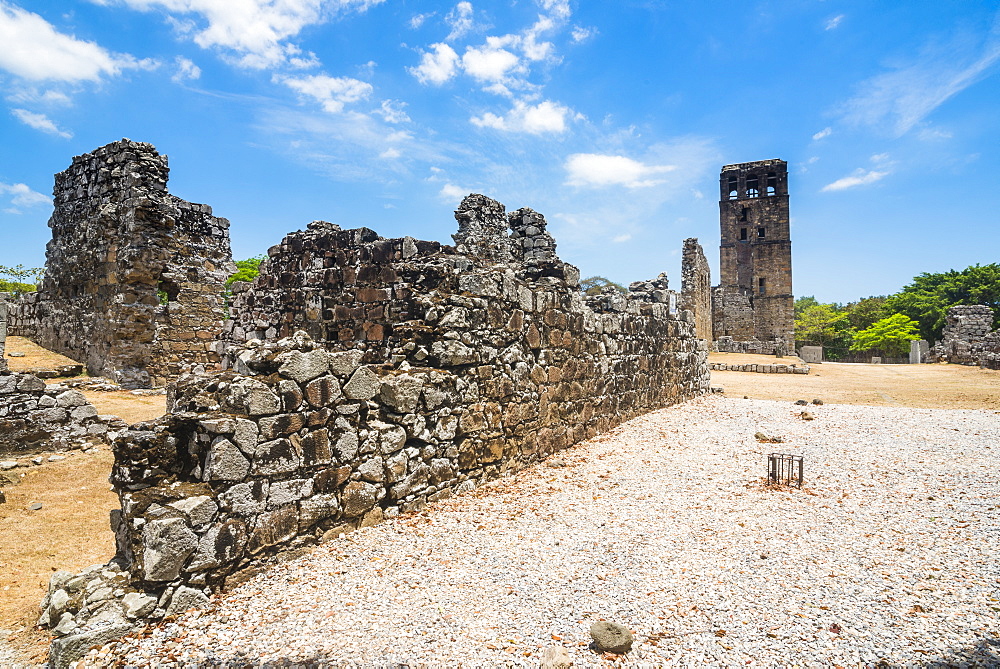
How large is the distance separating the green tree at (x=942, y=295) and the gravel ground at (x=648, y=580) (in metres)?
47.9

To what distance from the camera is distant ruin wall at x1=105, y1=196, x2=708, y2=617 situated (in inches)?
137

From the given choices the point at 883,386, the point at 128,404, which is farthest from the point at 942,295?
the point at 128,404

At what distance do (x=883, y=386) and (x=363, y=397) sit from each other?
20.2 meters

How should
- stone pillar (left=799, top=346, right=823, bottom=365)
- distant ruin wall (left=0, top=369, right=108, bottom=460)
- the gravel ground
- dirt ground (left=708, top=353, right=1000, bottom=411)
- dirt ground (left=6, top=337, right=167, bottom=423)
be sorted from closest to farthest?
the gravel ground < distant ruin wall (left=0, top=369, right=108, bottom=460) < dirt ground (left=6, top=337, right=167, bottom=423) < dirt ground (left=708, top=353, right=1000, bottom=411) < stone pillar (left=799, top=346, right=823, bottom=365)

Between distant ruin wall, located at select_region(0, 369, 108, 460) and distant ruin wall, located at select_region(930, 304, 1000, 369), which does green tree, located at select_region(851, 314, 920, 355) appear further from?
distant ruin wall, located at select_region(0, 369, 108, 460)

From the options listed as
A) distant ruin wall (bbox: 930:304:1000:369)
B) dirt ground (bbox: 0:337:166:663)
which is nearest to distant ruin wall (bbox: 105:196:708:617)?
dirt ground (bbox: 0:337:166:663)

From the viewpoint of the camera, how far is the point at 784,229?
42.8 meters

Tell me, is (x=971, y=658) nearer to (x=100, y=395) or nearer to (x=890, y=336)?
(x=100, y=395)

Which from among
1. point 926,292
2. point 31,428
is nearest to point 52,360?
point 31,428

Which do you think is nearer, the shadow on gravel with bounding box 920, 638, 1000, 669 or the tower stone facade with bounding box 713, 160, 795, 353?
the shadow on gravel with bounding box 920, 638, 1000, 669

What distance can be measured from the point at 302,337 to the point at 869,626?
4480 millimetres

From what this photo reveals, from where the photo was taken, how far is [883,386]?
723 inches

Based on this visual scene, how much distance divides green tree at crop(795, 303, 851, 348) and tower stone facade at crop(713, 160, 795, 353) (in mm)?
15358

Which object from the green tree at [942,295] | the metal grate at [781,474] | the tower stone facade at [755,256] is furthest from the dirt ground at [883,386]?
the green tree at [942,295]
